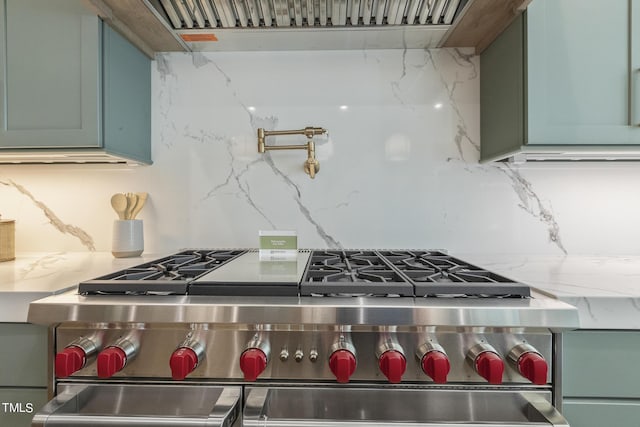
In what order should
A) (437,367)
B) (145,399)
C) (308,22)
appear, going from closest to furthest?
1. (437,367)
2. (145,399)
3. (308,22)

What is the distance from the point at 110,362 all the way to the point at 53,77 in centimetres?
97

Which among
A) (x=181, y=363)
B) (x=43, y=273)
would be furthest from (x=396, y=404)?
(x=43, y=273)

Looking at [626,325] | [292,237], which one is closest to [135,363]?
[292,237]

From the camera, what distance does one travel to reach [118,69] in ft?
3.87

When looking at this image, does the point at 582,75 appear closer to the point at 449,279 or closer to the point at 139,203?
the point at 449,279

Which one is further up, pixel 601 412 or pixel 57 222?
pixel 57 222

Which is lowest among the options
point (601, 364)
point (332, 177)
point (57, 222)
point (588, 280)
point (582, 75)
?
point (601, 364)

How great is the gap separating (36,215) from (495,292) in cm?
171

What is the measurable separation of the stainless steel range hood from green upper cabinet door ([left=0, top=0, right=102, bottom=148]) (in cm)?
27

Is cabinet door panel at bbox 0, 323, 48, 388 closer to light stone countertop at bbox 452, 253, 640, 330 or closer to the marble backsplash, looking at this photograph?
the marble backsplash

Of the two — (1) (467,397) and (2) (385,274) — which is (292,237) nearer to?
(2) (385,274)

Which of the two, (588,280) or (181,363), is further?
(588,280)

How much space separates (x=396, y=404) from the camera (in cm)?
69

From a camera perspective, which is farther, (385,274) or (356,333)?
(385,274)
